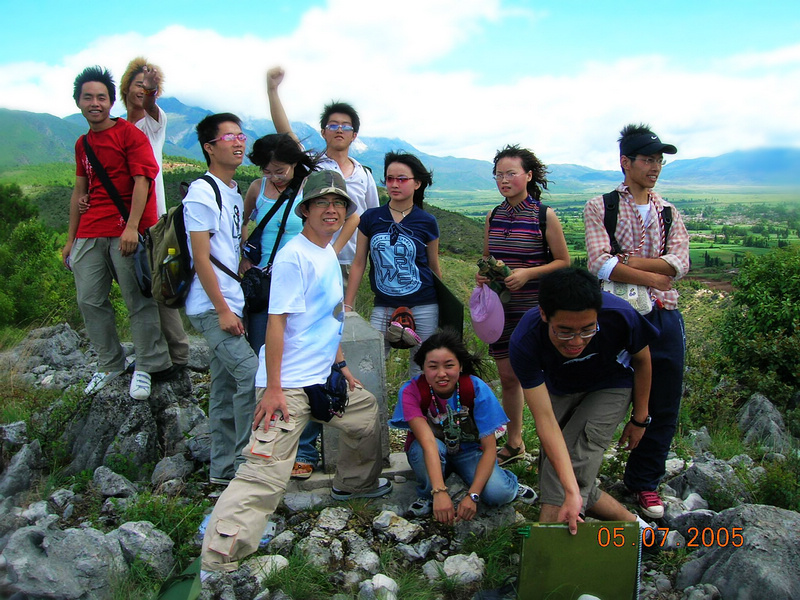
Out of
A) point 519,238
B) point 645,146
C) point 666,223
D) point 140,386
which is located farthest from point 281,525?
point 645,146

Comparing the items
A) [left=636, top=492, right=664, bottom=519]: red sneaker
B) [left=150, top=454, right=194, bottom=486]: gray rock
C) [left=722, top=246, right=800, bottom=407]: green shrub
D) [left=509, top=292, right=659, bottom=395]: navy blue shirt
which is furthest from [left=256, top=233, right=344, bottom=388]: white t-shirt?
[left=722, top=246, right=800, bottom=407]: green shrub

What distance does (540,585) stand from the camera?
2883mm

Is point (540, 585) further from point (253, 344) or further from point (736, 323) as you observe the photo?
point (736, 323)

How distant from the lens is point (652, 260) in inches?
145

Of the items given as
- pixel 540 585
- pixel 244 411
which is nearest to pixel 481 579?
pixel 540 585

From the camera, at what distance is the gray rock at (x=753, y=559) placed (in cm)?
283

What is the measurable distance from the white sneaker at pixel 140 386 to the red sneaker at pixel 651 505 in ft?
12.1

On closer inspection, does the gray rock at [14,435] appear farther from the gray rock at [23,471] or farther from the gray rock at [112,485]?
the gray rock at [112,485]

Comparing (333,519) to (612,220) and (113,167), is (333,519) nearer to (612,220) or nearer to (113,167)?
(612,220)

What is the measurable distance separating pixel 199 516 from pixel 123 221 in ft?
7.27

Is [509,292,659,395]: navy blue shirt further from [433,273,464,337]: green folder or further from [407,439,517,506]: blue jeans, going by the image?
[433,273,464,337]: green folder

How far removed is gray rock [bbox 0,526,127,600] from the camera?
2.87 m

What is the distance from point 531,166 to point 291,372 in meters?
2.21
